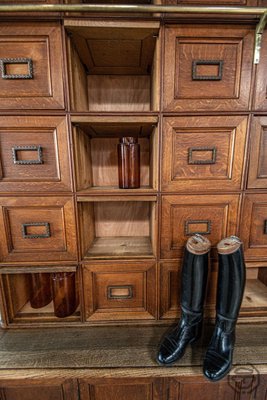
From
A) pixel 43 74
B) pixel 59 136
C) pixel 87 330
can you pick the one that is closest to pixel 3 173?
pixel 59 136

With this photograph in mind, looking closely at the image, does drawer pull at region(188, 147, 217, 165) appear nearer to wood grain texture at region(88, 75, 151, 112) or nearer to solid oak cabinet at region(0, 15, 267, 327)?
solid oak cabinet at region(0, 15, 267, 327)

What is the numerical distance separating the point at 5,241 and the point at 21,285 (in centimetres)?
31

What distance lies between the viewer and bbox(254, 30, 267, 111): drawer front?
723mm

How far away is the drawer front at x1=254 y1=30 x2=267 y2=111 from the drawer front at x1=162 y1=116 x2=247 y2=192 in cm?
8

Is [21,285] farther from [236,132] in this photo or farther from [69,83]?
[236,132]

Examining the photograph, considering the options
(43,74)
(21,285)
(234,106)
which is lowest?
(21,285)

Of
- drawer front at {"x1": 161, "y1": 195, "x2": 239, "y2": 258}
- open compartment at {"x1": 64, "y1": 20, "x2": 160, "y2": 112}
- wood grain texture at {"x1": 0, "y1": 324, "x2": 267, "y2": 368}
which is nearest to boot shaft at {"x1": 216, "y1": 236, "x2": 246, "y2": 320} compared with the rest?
drawer front at {"x1": 161, "y1": 195, "x2": 239, "y2": 258}

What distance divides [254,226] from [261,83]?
0.58m

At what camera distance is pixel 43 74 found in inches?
28.3

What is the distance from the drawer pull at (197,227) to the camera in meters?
0.82

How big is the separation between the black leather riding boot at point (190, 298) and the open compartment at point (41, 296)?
0.44 metres

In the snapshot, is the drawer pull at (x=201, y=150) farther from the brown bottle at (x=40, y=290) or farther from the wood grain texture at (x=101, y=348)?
the brown bottle at (x=40, y=290)

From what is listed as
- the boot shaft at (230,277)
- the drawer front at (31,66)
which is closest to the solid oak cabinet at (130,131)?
the drawer front at (31,66)

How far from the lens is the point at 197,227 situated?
0.82 meters
